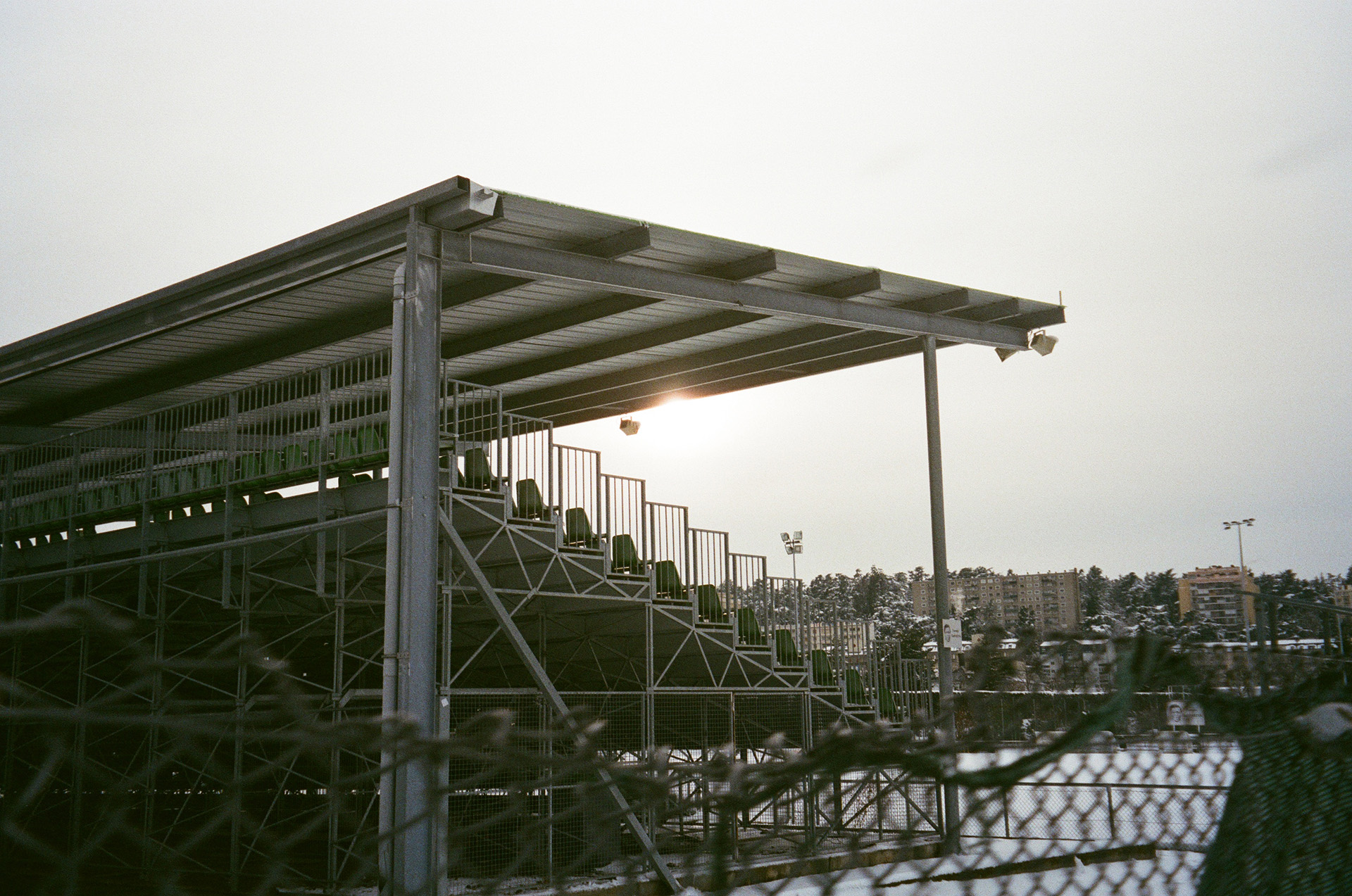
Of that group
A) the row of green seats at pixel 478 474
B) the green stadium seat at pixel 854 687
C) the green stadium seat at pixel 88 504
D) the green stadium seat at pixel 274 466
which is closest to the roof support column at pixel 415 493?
the row of green seats at pixel 478 474

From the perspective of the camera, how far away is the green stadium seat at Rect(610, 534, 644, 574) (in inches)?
745

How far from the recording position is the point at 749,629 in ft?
69.1

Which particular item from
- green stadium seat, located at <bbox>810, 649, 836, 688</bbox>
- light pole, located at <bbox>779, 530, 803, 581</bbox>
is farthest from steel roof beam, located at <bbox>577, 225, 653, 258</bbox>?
light pole, located at <bbox>779, 530, 803, 581</bbox>

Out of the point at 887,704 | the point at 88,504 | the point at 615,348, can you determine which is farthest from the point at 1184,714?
Result: the point at 88,504

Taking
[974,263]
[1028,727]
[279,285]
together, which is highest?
[974,263]

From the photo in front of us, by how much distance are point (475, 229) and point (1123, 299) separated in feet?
81.0

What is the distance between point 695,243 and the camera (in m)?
15.6

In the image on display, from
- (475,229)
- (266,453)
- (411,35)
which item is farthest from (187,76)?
(475,229)

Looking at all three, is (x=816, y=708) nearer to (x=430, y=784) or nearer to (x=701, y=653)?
(x=701, y=653)

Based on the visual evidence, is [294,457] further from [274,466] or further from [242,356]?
[242,356]

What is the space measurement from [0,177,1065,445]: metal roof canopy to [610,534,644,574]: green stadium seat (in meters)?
3.28

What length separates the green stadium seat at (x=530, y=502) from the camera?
1720 cm

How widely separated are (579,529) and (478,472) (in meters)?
2.10

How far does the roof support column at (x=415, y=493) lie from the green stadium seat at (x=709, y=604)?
6826 millimetres
